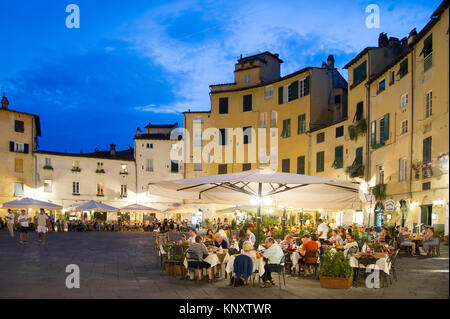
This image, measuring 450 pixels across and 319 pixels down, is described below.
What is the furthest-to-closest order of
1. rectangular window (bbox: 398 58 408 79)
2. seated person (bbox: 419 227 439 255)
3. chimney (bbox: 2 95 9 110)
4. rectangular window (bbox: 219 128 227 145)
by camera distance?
chimney (bbox: 2 95 9 110)
rectangular window (bbox: 219 128 227 145)
rectangular window (bbox: 398 58 408 79)
seated person (bbox: 419 227 439 255)

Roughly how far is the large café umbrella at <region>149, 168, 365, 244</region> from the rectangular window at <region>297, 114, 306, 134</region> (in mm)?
21962

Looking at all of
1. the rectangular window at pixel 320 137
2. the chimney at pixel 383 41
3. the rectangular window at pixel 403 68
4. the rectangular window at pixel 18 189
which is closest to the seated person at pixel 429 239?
the rectangular window at pixel 403 68

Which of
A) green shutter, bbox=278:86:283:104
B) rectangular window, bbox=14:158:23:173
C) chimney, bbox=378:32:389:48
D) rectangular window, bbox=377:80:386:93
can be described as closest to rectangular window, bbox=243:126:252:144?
green shutter, bbox=278:86:283:104

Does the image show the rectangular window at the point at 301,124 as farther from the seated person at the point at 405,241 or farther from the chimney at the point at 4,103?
A: the chimney at the point at 4,103

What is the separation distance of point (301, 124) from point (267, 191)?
23.1 meters

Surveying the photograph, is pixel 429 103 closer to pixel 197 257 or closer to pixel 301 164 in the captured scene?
pixel 197 257

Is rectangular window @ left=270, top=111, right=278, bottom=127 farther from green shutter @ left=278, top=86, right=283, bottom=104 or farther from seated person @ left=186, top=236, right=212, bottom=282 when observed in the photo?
seated person @ left=186, top=236, right=212, bottom=282

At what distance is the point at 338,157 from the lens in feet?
98.9

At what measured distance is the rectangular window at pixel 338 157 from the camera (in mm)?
29739

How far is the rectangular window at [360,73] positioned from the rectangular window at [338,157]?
14.0 ft

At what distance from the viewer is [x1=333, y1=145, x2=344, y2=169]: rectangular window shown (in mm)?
29739

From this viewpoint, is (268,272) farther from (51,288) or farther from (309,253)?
(51,288)
